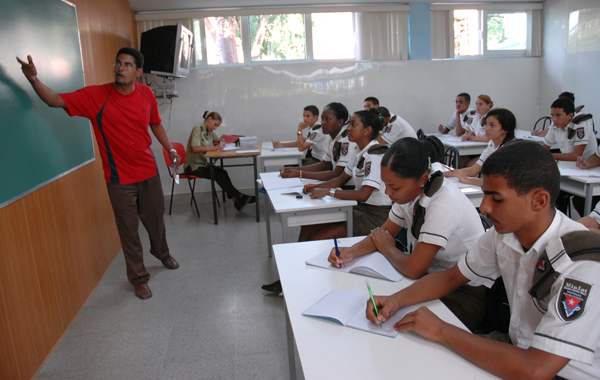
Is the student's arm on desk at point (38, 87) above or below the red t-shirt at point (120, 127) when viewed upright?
above

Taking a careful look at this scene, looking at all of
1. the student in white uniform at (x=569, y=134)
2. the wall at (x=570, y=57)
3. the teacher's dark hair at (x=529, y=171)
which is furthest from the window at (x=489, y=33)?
the teacher's dark hair at (x=529, y=171)

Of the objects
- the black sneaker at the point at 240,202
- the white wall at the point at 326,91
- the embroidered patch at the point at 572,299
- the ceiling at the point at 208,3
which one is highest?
the ceiling at the point at 208,3

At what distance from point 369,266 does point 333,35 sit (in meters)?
5.40

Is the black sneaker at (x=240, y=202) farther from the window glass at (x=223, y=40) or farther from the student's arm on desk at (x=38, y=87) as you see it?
the student's arm on desk at (x=38, y=87)

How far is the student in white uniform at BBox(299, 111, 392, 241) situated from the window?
455 cm

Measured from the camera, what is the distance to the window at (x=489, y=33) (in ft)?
21.2

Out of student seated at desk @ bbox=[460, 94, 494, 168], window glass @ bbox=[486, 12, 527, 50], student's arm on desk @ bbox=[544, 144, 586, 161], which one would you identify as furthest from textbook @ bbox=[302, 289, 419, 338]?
window glass @ bbox=[486, 12, 527, 50]

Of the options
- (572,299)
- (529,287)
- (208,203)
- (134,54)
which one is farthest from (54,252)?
(208,203)

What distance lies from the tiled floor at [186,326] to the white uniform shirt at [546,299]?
46.6 inches

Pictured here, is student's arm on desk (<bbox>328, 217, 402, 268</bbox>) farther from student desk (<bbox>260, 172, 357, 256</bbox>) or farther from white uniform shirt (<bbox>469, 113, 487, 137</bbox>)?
white uniform shirt (<bbox>469, 113, 487, 137</bbox>)

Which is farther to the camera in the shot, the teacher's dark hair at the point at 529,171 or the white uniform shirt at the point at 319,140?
the white uniform shirt at the point at 319,140

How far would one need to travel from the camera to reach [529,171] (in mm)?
1004

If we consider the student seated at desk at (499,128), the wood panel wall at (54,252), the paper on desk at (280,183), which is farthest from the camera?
the student seated at desk at (499,128)

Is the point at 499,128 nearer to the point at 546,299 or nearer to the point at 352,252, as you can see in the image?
the point at 352,252
